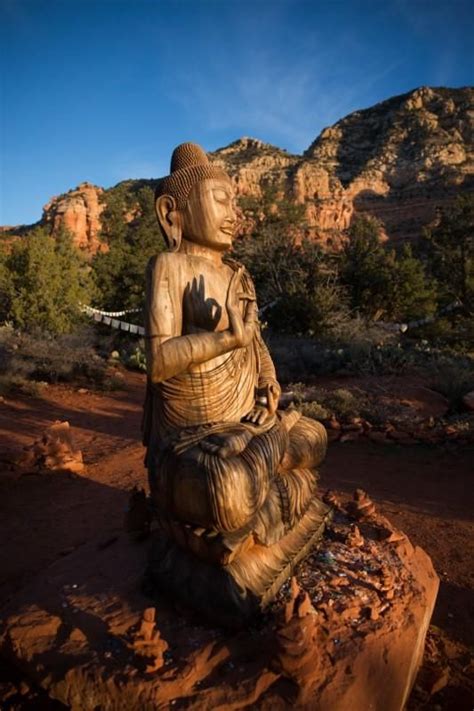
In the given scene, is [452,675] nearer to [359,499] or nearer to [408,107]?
[359,499]

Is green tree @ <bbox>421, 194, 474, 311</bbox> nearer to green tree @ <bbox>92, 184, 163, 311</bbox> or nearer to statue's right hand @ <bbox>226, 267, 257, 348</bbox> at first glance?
green tree @ <bbox>92, 184, 163, 311</bbox>

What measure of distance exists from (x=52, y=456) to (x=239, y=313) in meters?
4.20

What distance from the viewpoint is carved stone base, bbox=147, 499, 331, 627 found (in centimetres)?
216

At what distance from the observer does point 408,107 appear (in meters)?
51.8

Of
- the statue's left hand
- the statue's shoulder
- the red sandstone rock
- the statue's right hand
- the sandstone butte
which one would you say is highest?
the sandstone butte

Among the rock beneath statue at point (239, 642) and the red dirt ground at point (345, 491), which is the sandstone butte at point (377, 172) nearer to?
the red dirt ground at point (345, 491)

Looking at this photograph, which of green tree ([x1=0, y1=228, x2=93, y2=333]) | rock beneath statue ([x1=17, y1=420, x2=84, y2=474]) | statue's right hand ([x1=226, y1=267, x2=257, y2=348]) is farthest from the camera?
green tree ([x1=0, y1=228, x2=93, y2=333])

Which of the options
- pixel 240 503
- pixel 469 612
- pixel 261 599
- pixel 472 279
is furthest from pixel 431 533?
pixel 472 279

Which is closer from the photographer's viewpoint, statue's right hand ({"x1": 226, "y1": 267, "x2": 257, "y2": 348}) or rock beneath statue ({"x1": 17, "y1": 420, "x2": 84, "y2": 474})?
statue's right hand ({"x1": 226, "y1": 267, "x2": 257, "y2": 348})

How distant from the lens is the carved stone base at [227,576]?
2156 millimetres

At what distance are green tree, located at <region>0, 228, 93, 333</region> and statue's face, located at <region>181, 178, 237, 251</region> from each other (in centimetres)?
1164

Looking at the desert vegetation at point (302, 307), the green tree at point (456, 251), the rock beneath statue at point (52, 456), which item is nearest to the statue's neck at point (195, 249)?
the rock beneath statue at point (52, 456)

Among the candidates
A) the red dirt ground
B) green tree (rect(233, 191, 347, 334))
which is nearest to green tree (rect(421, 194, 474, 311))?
green tree (rect(233, 191, 347, 334))

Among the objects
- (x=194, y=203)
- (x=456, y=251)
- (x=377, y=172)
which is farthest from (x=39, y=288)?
(x=377, y=172)
